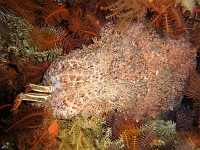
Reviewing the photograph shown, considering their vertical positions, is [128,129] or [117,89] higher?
[117,89]

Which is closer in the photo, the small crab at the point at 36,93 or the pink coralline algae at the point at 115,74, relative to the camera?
the small crab at the point at 36,93

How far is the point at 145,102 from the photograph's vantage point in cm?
334

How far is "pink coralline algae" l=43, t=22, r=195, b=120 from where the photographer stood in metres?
3.12

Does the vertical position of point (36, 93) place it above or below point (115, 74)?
below

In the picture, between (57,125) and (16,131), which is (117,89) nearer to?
(57,125)

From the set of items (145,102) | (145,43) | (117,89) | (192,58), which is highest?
(145,43)

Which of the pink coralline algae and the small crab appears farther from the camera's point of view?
the pink coralline algae

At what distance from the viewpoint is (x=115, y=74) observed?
3.18m

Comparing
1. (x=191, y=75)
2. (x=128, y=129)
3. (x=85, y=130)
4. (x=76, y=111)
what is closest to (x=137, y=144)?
(x=128, y=129)

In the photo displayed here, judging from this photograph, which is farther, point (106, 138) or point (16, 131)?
point (106, 138)

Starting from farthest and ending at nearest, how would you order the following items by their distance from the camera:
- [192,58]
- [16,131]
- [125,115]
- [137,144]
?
1. [192,58]
2. [125,115]
3. [137,144]
4. [16,131]

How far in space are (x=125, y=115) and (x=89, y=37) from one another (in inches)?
48.6

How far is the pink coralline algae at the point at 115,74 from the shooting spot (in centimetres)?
312

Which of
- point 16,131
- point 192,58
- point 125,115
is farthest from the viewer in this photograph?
point 192,58
